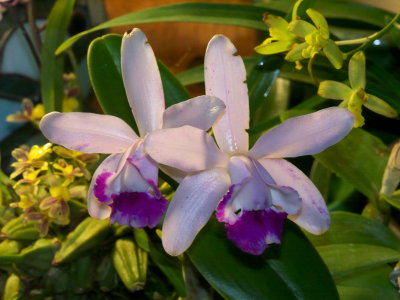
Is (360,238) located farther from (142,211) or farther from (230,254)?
(142,211)

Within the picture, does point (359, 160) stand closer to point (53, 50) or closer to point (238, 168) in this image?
point (238, 168)

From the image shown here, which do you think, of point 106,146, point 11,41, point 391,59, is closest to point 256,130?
point 106,146

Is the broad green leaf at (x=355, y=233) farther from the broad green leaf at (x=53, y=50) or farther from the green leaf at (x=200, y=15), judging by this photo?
the broad green leaf at (x=53, y=50)

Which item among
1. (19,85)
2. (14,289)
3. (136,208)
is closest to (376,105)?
(136,208)

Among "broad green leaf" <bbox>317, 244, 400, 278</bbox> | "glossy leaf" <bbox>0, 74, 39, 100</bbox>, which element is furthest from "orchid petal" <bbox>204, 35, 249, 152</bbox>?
"glossy leaf" <bbox>0, 74, 39, 100</bbox>

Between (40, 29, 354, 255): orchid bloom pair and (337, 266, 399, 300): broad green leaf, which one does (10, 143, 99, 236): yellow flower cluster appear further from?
(337, 266, 399, 300): broad green leaf

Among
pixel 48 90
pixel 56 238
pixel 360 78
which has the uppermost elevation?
pixel 360 78

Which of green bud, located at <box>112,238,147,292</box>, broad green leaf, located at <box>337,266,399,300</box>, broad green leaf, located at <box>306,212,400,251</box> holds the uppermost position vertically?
broad green leaf, located at <box>306,212,400,251</box>
